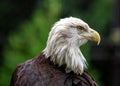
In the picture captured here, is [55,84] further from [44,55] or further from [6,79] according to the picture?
[6,79]

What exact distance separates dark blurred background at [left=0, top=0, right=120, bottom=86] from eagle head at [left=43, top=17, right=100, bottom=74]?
7184 mm

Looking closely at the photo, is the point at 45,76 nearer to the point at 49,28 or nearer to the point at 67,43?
the point at 67,43

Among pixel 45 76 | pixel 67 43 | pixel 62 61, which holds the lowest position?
pixel 45 76

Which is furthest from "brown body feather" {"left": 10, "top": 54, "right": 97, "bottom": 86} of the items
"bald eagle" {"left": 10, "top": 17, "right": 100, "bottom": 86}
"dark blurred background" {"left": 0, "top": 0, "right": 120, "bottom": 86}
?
"dark blurred background" {"left": 0, "top": 0, "right": 120, "bottom": 86}

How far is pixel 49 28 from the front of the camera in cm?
1650

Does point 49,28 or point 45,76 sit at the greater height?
point 49,28

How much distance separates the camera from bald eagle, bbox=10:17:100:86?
8391mm

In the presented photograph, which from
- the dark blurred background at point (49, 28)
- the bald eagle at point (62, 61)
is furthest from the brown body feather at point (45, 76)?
the dark blurred background at point (49, 28)

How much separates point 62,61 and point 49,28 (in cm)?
800

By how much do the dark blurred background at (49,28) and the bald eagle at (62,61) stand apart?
7148 millimetres

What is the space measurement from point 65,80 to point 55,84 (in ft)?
0.54

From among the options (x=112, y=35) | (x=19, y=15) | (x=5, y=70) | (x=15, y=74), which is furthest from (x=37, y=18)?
(x=15, y=74)

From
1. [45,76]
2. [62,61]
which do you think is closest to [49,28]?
[62,61]

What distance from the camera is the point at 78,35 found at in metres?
8.57
